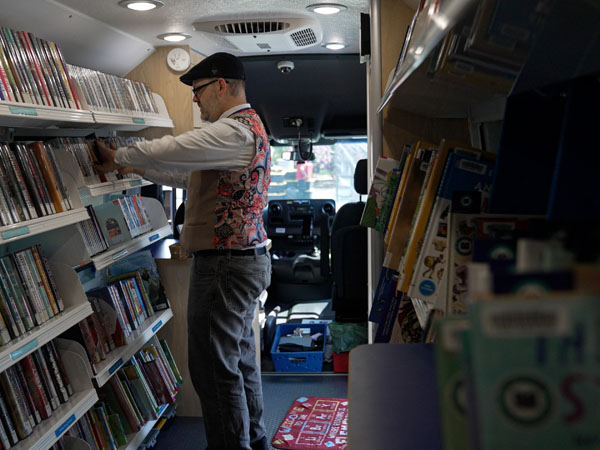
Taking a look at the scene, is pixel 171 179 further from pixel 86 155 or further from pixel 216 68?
pixel 216 68

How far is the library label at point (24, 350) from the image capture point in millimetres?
1718

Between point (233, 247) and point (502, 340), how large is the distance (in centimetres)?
215

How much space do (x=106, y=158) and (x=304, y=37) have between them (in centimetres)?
165

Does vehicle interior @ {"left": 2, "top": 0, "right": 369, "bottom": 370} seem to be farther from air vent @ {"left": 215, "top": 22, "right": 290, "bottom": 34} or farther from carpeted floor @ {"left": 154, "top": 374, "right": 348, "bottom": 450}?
carpeted floor @ {"left": 154, "top": 374, "right": 348, "bottom": 450}

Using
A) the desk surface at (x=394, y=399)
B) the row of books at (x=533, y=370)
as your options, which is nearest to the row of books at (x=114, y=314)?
the desk surface at (x=394, y=399)

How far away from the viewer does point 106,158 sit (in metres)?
2.47

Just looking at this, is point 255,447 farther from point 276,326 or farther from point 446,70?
point 446,70

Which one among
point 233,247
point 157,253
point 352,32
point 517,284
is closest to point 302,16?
point 352,32

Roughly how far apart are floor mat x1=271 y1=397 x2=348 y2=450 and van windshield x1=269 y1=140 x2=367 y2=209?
3415mm

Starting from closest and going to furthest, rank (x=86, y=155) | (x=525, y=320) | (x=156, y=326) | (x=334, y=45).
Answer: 1. (x=525, y=320)
2. (x=86, y=155)
3. (x=156, y=326)
4. (x=334, y=45)

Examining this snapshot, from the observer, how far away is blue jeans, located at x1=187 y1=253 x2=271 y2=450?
246 centimetres

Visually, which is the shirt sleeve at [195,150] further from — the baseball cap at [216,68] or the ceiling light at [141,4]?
the ceiling light at [141,4]

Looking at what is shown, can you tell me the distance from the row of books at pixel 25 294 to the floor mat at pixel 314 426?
59.4 inches

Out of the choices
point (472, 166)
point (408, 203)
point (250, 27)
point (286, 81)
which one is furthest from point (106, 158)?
point (286, 81)
